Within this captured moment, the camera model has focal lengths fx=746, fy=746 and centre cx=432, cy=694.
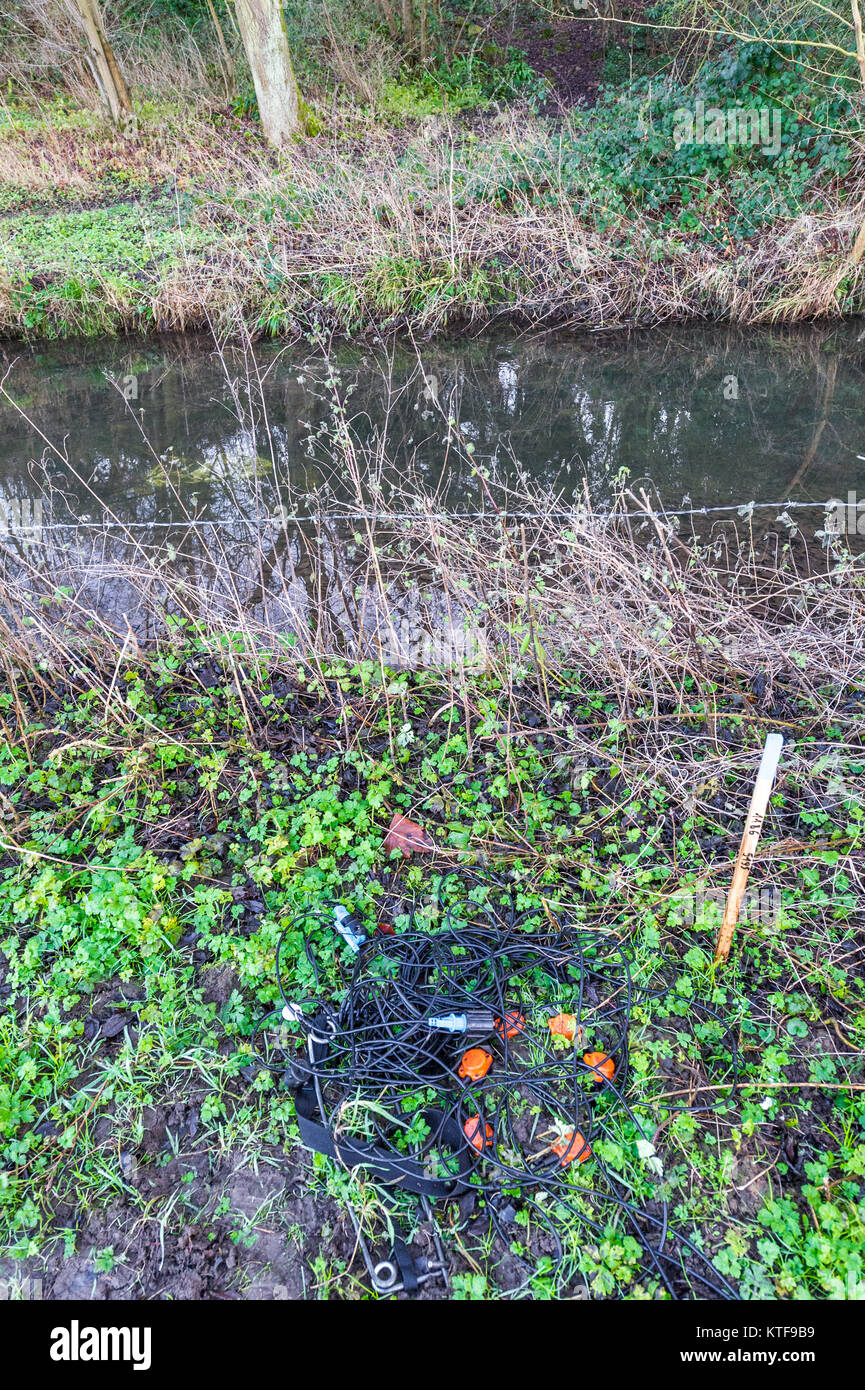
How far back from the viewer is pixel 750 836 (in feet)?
7.43

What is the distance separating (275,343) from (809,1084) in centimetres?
865

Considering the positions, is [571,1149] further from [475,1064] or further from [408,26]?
[408,26]

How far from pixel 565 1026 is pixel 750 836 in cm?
87

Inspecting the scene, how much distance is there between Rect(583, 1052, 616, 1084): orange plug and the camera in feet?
7.62

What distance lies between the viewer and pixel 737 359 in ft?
25.6

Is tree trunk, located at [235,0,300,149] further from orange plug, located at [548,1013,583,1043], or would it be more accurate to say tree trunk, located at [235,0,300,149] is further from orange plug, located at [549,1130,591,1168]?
orange plug, located at [549,1130,591,1168]

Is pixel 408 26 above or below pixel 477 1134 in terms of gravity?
above

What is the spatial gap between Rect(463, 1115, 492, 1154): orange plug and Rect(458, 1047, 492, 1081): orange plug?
0.42ft

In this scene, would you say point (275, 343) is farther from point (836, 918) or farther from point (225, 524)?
point (836, 918)
